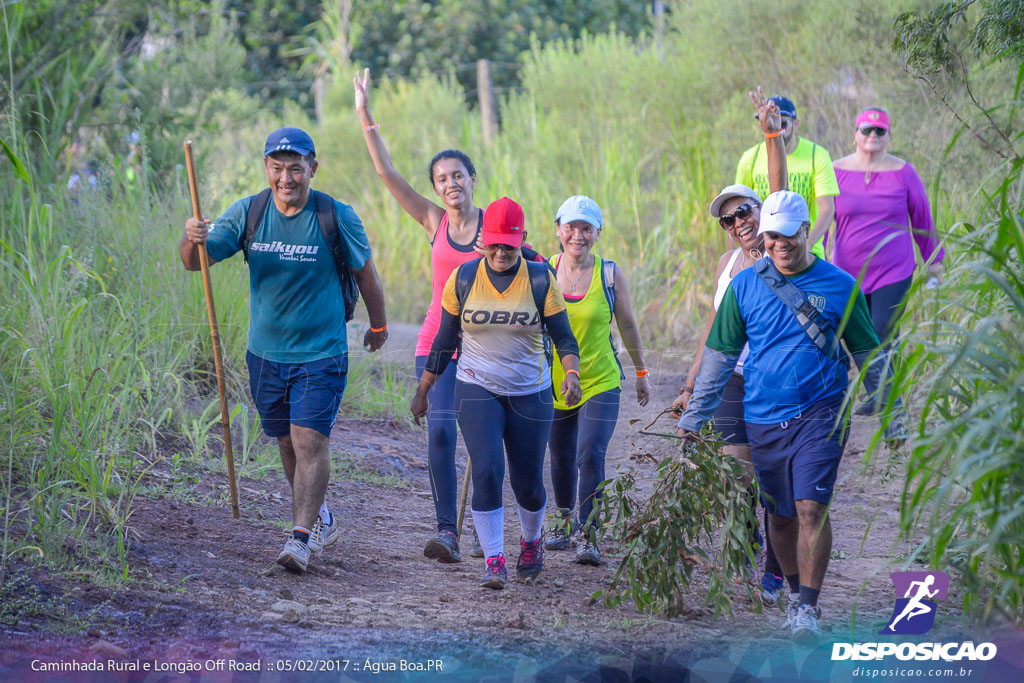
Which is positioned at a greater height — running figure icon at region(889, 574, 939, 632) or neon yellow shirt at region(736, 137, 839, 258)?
neon yellow shirt at region(736, 137, 839, 258)

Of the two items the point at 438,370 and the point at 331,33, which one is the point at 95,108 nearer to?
the point at 438,370

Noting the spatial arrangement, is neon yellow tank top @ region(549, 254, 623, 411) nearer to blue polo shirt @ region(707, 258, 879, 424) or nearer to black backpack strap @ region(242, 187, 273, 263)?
blue polo shirt @ region(707, 258, 879, 424)

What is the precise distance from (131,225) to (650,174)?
649 cm

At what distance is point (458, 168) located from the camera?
584cm

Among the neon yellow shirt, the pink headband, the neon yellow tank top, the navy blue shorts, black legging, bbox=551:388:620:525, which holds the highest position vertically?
the pink headband

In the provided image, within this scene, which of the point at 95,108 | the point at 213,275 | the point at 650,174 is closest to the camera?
the point at 213,275

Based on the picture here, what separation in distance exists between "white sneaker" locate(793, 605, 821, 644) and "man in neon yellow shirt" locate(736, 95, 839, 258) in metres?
2.64

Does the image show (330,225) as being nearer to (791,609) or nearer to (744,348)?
(744,348)

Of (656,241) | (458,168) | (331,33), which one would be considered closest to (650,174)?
(656,241)

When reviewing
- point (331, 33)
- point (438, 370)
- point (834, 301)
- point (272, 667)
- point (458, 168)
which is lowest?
point (272, 667)

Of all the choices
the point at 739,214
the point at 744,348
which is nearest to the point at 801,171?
the point at 739,214

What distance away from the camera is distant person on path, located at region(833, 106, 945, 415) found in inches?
287

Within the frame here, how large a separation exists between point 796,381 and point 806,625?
1.01 metres

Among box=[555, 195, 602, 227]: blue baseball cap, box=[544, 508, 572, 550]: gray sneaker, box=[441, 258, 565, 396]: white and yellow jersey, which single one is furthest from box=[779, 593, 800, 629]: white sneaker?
box=[555, 195, 602, 227]: blue baseball cap
